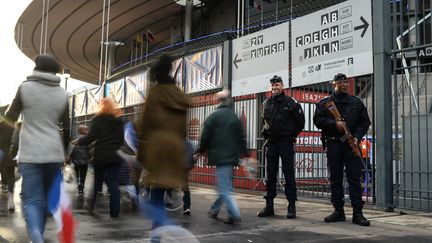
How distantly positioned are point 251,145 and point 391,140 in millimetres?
4402

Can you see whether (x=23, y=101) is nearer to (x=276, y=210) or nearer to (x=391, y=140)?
(x=276, y=210)

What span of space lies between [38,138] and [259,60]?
24.8 feet

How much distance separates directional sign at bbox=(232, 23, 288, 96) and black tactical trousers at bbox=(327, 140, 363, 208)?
148 inches

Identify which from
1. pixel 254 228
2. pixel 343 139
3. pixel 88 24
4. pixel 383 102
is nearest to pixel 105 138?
pixel 254 228

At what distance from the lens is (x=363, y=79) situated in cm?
893

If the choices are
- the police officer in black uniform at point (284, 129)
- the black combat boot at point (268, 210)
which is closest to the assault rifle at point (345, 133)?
the police officer in black uniform at point (284, 129)

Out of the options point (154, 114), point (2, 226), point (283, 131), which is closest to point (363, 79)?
point (283, 131)

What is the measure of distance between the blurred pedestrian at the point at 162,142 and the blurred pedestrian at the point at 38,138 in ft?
2.60

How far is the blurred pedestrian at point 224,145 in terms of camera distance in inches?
248

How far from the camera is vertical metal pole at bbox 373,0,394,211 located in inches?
310

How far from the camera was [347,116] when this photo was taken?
6637 millimetres

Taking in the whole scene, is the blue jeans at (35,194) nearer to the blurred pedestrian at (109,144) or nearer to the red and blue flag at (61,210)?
the red and blue flag at (61,210)

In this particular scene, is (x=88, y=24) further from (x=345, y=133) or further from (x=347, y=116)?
(x=345, y=133)

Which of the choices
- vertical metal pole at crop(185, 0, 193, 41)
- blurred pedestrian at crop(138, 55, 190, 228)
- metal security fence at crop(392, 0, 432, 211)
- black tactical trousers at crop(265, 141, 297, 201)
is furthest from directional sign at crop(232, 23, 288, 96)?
vertical metal pole at crop(185, 0, 193, 41)
